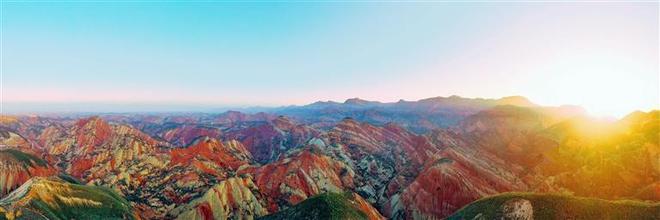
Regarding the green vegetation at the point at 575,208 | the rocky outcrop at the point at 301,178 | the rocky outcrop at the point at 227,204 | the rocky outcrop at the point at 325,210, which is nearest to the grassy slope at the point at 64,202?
the rocky outcrop at the point at 227,204

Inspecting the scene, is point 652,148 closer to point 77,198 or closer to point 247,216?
point 247,216

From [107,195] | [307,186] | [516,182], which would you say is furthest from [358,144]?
[107,195]

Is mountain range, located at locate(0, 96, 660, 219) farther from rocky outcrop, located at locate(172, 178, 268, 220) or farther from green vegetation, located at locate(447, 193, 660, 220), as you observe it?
rocky outcrop, located at locate(172, 178, 268, 220)

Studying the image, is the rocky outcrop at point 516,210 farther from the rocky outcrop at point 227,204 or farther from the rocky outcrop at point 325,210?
the rocky outcrop at point 227,204

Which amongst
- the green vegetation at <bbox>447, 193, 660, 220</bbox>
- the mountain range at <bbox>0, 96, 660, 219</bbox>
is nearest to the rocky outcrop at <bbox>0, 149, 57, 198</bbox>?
the mountain range at <bbox>0, 96, 660, 219</bbox>

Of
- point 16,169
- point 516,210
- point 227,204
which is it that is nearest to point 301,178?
point 227,204

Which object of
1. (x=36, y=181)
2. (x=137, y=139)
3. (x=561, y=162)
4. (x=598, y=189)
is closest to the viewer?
(x=36, y=181)
